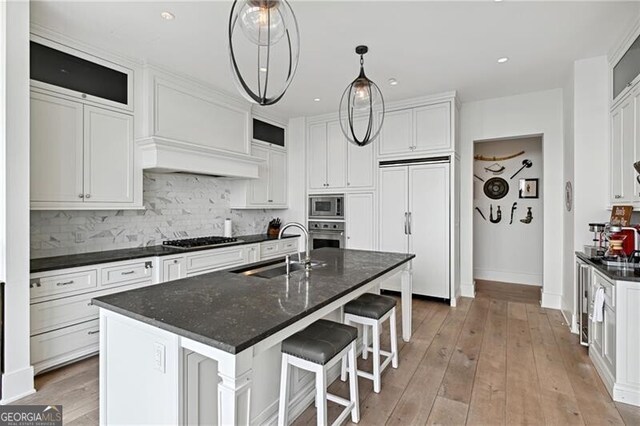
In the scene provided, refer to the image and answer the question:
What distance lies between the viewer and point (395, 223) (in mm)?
4691

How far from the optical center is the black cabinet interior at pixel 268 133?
4910 mm

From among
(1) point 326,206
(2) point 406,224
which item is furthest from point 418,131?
(1) point 326,206

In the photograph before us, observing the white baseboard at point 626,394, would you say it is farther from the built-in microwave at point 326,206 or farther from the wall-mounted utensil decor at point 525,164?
the wall-mounted utensil decor at point 525,164

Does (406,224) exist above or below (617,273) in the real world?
above

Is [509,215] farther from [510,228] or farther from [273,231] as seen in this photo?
[273,231]

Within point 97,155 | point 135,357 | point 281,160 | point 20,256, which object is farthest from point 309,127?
point 135,357

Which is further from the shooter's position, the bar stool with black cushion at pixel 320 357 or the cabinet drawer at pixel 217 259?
the cabinet drawer at pixel 217 259

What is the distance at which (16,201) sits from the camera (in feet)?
7.21

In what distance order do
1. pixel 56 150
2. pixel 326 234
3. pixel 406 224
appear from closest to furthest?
pixel 56 150 → pixel 406 224 → pixel 326 234

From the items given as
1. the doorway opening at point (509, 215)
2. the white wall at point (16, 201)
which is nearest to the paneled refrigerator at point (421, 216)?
the doorway opening at point (509, 215)

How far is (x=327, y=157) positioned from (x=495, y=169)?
10.2 feet

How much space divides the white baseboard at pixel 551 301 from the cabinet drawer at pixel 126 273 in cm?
474

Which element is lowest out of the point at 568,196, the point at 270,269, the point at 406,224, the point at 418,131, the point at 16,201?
the point at 270,269

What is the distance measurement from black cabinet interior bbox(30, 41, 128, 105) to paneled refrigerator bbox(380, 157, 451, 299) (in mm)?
3350
